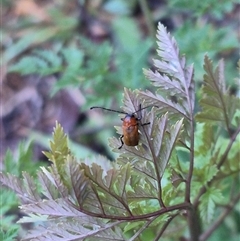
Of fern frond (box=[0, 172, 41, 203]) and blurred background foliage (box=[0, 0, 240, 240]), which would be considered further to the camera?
blurred background foliage (box=[0, 0, 240, 240])

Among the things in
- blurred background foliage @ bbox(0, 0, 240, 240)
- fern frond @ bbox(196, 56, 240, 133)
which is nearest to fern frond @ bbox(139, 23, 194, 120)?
fern frond @ bbox(196, 56, 240, 133)

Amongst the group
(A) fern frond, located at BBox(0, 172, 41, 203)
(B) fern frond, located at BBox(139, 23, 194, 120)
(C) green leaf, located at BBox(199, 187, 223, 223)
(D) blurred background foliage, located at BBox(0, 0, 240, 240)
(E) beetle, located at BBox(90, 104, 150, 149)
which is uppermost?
(D) blurred background foliage, located at BBox(0, 0, 240, 240)

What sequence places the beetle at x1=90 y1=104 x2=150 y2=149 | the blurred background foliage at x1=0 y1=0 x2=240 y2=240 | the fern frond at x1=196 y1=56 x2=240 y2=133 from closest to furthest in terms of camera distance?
the beetle at x1=90 y1=104 x2=150 y2=149 → the fern frond at x1=196 y1=56 x2=240 y2=133 → the blurred background foliage at x1=0 y1=0 x2=240 y2=240

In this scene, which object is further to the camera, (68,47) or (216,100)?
(68,47)

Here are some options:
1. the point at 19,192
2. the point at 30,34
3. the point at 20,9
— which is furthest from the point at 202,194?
the point at 20,9

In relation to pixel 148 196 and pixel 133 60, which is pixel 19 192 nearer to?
pixel 148 196

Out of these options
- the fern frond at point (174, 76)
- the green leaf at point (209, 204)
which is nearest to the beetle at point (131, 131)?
the fern frond at point (174, 76)

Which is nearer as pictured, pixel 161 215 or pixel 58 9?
pixel 161 215

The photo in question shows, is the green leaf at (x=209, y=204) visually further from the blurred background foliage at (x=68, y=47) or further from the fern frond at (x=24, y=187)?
the blurred background foliage at (x=68, y=47)

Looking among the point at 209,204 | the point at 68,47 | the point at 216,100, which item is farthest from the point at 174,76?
the point at 68,47

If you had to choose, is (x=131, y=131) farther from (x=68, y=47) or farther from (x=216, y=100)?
(x=68, y=47)

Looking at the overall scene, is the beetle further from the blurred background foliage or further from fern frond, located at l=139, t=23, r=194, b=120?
the blurred background foliage
